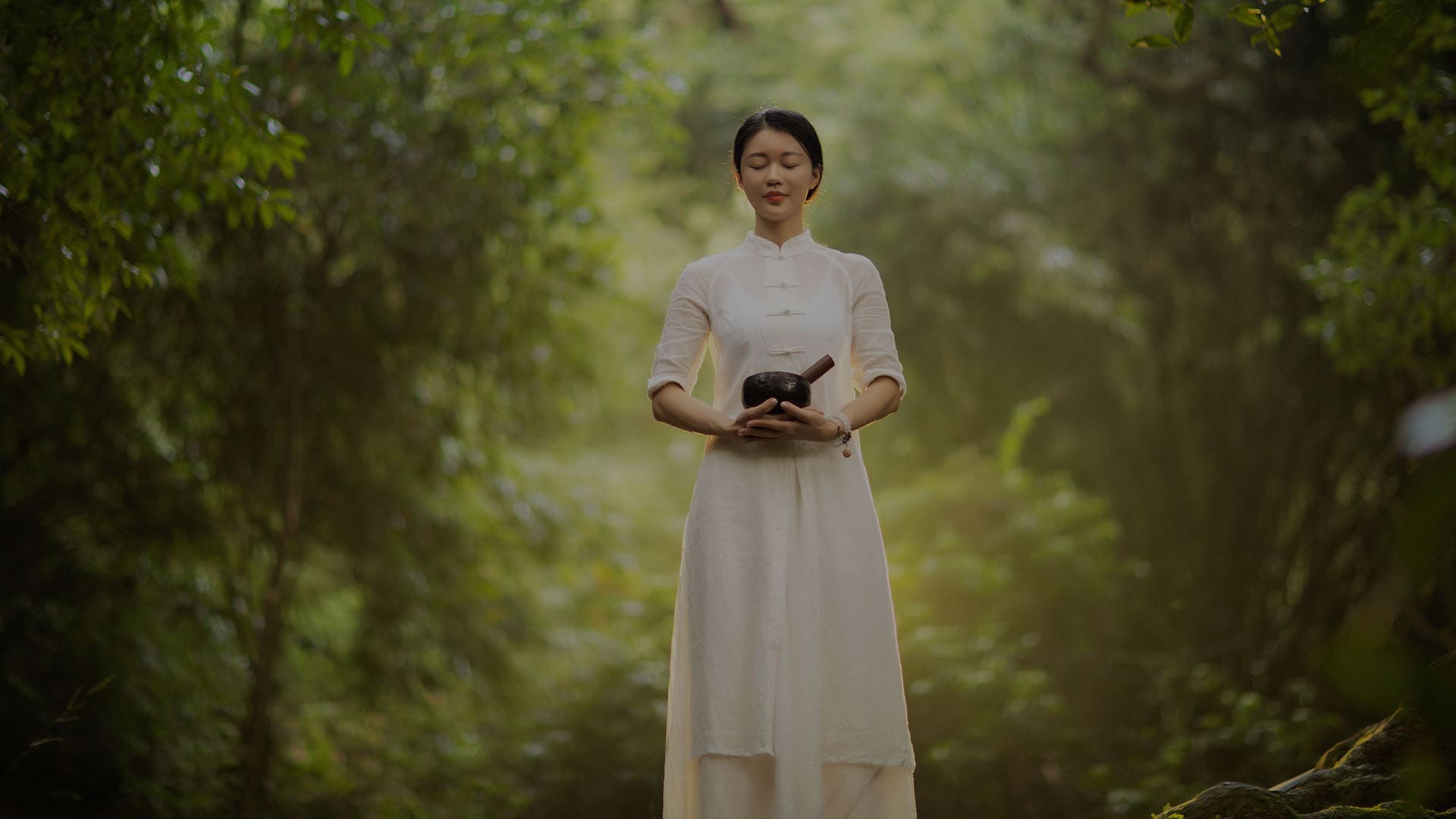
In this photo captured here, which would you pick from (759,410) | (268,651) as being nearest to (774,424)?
(759,410)

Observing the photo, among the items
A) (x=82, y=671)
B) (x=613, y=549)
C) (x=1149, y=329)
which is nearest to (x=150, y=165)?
(x=82, y=671)

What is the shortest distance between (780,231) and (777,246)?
0.12 ft

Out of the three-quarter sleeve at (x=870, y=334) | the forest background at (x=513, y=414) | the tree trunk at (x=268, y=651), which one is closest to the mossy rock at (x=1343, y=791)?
the forest background at (x=513, y=414)

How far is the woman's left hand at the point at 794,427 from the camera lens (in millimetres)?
2291

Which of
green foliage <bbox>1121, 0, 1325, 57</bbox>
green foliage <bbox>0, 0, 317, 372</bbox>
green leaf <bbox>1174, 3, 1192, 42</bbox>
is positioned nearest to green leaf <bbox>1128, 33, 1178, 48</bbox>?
green foliage <bbox>1121, 0, 1325, 57</bbox>

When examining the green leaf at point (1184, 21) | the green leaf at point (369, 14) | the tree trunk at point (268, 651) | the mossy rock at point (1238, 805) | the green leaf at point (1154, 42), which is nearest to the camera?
the green leaf at point (1184, 21)

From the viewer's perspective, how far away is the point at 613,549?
239 inches

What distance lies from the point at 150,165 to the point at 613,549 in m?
3.44

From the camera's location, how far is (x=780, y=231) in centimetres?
257

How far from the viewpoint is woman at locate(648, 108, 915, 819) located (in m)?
2.34

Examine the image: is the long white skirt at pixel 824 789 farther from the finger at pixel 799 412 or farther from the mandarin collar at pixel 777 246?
the mandarin collar at pixel 777 246

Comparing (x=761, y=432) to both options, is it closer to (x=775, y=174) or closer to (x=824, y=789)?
(x=775, y=174)

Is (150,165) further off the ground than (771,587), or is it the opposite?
(150,165)

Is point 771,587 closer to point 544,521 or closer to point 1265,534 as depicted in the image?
point 544,521
